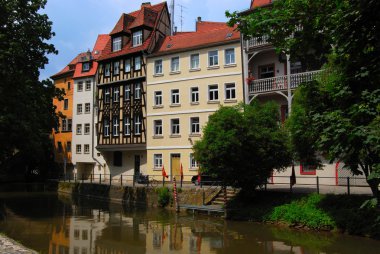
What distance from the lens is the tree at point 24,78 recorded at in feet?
69.9

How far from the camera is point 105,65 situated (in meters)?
41.7

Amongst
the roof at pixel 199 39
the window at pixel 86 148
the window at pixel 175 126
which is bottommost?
the window at pixel 86 148

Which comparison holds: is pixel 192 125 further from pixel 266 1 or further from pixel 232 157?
pixel 232 157

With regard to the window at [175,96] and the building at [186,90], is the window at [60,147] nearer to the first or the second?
the building at [186,90]

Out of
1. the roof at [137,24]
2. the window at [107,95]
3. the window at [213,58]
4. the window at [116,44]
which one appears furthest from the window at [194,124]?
the window at [116,44]

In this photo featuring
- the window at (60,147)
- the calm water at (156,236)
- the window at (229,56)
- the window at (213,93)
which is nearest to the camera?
the calm water at (156,236)

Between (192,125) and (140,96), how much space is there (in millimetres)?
6441

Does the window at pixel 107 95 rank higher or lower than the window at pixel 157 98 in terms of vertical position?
higher

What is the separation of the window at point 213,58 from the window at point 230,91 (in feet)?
7.45

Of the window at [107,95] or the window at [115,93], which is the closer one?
the window at [115,93]

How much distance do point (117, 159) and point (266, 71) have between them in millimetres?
18186

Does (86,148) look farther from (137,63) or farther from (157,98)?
(157,98)

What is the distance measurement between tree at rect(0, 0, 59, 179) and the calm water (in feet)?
14.9

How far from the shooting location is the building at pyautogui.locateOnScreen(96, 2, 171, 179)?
38281mm
